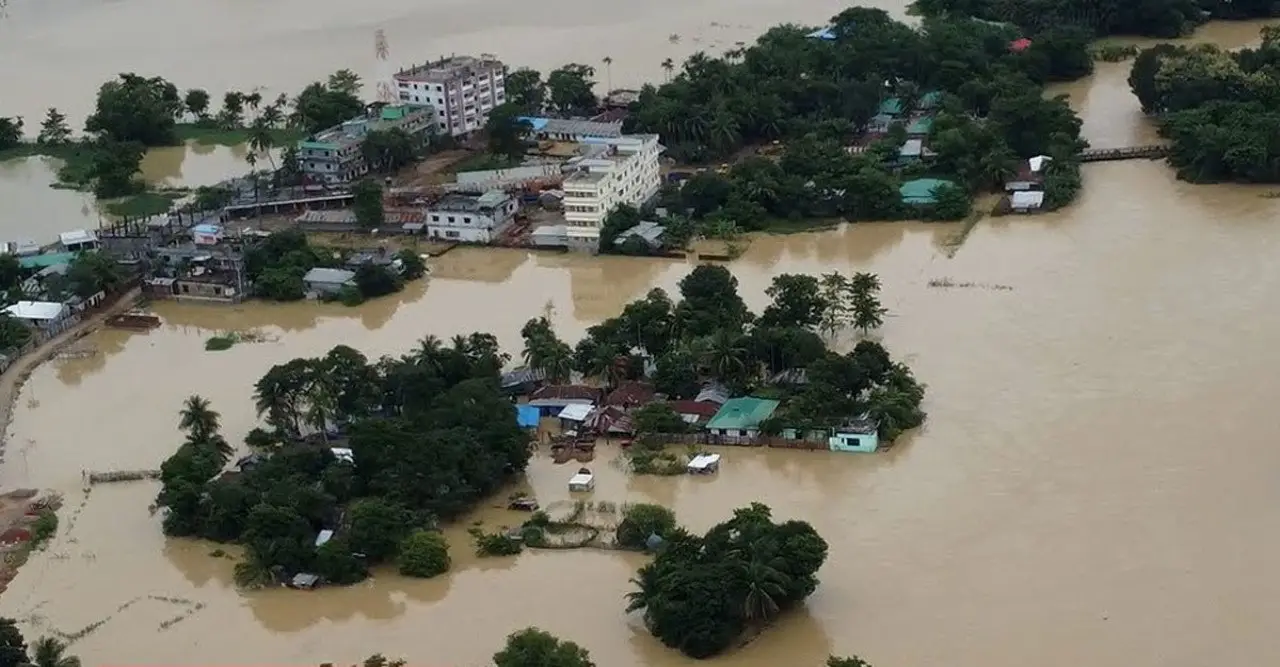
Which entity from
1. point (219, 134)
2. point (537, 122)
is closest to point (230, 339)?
point (537, 122)

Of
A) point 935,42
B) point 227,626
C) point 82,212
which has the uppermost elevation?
point 935,42

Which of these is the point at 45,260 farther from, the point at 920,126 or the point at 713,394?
the point at 920,126

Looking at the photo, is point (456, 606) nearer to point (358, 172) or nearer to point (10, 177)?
point (358, 172)

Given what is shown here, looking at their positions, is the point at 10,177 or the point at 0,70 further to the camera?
the point at 0,70

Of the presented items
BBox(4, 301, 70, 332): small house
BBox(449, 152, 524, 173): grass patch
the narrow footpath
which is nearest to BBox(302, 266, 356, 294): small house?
the narrow footpath

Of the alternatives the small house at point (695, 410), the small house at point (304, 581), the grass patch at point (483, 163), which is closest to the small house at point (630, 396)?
the small house at point (695, 410)

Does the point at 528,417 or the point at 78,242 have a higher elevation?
the point at 78,242

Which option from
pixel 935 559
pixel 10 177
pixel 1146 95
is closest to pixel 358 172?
pixel 10 177
